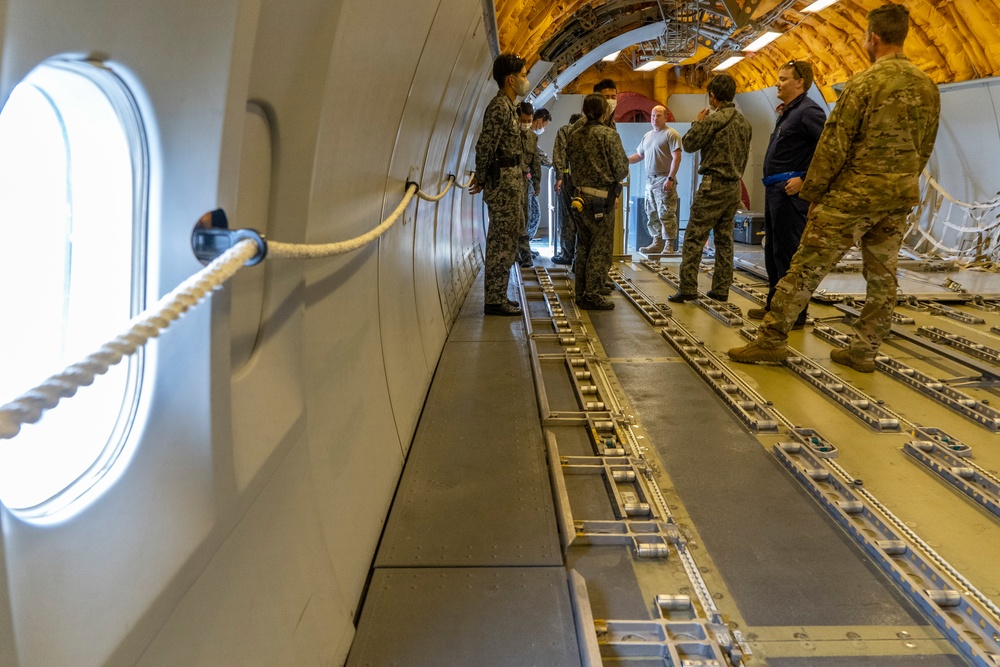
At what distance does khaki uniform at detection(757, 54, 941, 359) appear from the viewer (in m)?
4.07

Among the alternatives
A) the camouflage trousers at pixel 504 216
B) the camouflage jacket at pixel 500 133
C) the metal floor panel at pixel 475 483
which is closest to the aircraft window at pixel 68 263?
the metal floor panel at pixel 475 483

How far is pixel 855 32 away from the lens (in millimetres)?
12570

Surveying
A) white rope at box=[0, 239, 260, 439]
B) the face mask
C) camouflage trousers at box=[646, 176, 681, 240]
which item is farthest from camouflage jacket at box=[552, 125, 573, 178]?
white rope at box=[0, 239, 260, 439]

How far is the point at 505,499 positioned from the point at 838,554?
3.87ft

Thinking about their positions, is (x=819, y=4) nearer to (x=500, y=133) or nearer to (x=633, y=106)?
(x=500, y=133)

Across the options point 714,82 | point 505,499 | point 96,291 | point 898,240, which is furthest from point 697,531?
point 714,82

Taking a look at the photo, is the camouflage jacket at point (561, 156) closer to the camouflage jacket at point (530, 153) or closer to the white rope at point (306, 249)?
the camouflage jacket at point (530, 153)

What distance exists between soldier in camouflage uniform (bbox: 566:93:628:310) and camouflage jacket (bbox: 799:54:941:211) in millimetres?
2282

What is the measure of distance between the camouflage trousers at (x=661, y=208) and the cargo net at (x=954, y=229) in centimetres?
318

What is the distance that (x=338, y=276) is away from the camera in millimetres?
2262

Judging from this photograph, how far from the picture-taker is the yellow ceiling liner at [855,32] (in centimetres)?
941

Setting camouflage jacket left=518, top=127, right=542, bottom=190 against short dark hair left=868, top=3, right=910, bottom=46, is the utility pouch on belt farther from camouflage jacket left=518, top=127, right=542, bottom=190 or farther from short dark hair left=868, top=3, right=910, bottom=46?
short dark hair left=868, top=3, right=910, bottom=46

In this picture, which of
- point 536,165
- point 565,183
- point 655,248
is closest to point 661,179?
point 655,248

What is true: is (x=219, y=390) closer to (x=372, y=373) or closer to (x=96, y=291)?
(x=96, y=291)
